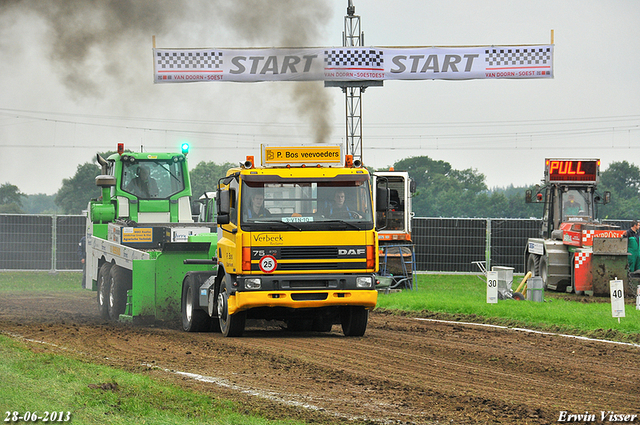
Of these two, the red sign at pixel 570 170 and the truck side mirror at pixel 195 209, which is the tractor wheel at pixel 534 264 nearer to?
the red sign at pixel 570 170

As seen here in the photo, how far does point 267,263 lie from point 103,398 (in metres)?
4.94

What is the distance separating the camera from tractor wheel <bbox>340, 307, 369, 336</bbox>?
14359 millimetres

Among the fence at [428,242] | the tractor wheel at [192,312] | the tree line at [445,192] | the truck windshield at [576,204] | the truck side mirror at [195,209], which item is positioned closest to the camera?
the tractor wheel at [192,312]

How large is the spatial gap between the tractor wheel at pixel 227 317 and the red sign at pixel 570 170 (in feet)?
51.8

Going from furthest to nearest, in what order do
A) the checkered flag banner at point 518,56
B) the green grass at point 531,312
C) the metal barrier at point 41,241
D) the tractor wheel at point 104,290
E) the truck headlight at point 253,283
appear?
the metal barrier at point 41,241 < the checkered flag banner at point 518,56 < the tractor wheel at point 104,290 < the green grass at point 531,312 < the truck headlight at point 253,283

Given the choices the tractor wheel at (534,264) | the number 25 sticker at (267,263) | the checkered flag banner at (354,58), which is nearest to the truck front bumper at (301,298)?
the number 25 sticker at (267,263)

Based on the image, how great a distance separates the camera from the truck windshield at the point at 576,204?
27.6 m

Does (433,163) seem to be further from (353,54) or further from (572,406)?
(572,406)

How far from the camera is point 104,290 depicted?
60.5 ft

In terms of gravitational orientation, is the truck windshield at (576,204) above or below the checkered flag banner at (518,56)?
below

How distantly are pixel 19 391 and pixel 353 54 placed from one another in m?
19.0

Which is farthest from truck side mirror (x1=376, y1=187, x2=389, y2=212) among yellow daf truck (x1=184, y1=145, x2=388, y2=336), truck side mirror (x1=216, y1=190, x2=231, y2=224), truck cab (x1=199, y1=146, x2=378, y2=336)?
truck side mirror (x1=216, y1=190, x2=231, y2=224)

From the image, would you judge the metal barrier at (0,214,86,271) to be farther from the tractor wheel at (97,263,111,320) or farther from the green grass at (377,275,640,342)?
the tractor wheel at (97,263,111,320)

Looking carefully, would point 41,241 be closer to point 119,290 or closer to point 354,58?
point 354,58
